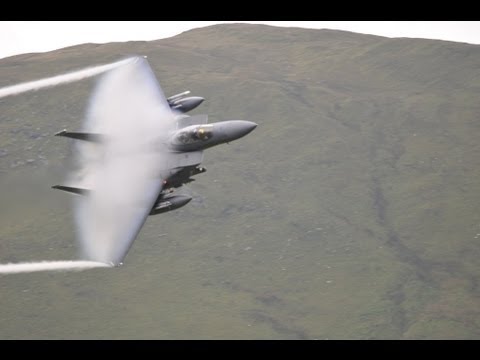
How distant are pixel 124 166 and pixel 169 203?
7.33 metres

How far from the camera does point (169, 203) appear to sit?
67438 mm

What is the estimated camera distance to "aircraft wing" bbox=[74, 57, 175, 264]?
6831 cm

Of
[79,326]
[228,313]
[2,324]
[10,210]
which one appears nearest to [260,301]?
[228,313]

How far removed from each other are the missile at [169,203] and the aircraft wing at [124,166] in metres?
0.53

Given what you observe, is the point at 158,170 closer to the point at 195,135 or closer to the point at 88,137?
the point at 195,135

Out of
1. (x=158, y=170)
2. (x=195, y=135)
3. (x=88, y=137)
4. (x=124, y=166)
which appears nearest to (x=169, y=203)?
(x=158, y=170)

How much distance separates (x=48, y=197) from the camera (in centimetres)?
9038

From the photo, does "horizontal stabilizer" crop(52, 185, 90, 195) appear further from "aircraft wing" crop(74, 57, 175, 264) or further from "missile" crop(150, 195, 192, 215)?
"missile" crop(150, 195, 192, 215)

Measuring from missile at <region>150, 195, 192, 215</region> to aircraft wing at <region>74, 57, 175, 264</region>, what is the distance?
0.53 metres

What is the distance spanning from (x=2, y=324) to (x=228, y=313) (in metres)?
48.0

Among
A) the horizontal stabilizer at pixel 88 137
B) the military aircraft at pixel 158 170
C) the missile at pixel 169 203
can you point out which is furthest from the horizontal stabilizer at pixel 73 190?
the missile at pixel 169 203

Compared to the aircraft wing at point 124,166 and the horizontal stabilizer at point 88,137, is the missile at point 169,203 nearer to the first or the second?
the aircraft wing at point 124,166

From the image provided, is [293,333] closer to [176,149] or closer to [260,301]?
[260,301]

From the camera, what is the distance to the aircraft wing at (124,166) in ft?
224
